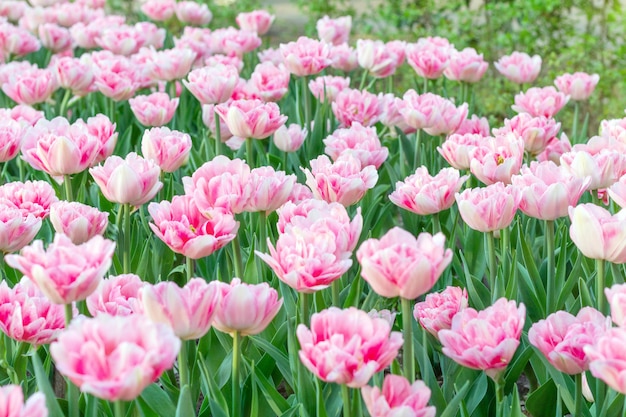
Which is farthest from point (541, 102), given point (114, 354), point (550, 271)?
point (114, 354)

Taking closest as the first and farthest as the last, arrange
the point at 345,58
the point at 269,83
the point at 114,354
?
the point at 114,354, the point at 269,83, the point at 345,58

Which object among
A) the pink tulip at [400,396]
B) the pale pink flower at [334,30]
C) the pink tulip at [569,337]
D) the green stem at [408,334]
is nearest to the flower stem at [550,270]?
the pink tulip at [569,337]

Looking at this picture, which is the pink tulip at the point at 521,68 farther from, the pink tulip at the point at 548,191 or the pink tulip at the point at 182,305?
the pink tulip at the point at 182,305

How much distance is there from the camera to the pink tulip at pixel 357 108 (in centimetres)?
278

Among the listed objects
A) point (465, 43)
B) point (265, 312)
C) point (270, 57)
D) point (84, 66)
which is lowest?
point (465, 43)

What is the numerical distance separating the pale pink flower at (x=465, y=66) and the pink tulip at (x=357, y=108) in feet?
1.20

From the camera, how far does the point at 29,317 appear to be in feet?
4.78

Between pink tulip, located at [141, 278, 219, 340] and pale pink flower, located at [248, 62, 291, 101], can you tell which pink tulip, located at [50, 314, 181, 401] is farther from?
pale pink flower, located at [248, 62, 291, 101]

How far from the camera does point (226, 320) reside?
130 cm

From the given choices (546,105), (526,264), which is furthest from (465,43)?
(526,264)

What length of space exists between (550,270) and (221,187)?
65cm

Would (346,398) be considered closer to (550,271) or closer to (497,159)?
(550,271)

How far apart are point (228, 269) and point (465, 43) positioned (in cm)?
377

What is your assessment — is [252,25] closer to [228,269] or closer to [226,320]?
[228,269]
